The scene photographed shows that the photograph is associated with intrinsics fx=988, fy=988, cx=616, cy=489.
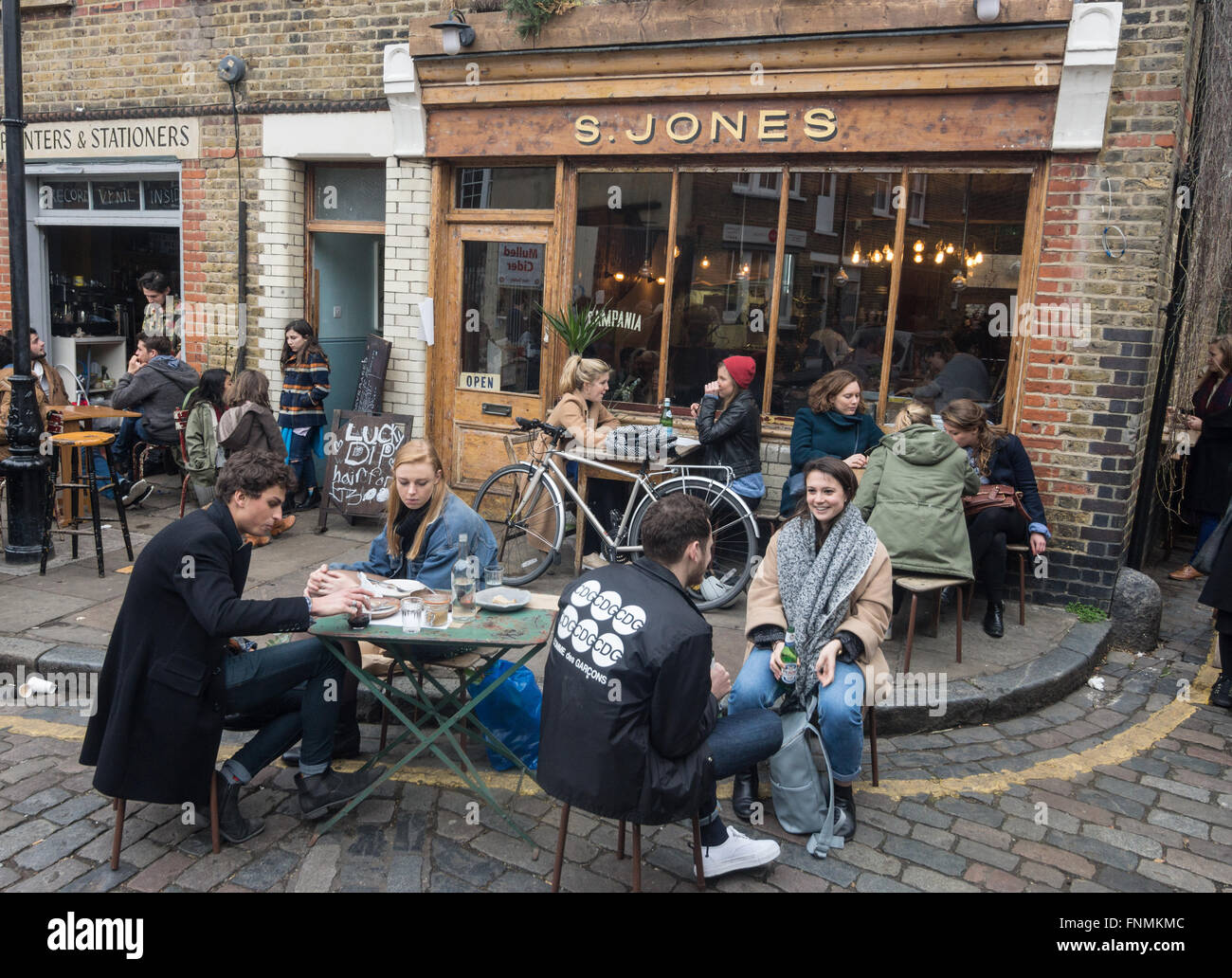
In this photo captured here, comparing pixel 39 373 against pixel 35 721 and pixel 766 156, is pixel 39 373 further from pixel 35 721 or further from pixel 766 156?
pixel 766 156

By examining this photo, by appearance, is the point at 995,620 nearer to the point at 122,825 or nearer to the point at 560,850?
the point at 560,850

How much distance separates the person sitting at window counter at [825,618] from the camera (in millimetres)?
4215

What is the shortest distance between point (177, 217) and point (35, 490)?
3898 mm

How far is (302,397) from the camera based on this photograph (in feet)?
29.4

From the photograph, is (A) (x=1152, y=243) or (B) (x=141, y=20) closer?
(A) (x=1152, y=243)

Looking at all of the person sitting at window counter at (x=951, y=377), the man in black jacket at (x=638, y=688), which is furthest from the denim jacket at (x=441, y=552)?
the person sitting at window counter at (x=951, y=377)

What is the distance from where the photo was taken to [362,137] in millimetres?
8812

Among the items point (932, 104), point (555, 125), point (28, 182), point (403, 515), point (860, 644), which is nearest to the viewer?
point (860, 644)

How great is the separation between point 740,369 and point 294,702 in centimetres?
403

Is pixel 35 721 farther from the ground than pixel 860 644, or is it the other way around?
pixel 860 644

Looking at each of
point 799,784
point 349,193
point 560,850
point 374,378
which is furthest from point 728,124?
point 560,850

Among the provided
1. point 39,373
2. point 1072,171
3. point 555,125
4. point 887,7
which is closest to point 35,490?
point 39,373

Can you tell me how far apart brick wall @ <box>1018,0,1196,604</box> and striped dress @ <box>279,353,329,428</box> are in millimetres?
5938

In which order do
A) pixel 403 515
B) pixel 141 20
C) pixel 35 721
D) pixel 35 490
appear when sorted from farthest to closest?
pixel 141 20 < pixel 35 490 < pixel 35 721 < pixel 403 515
